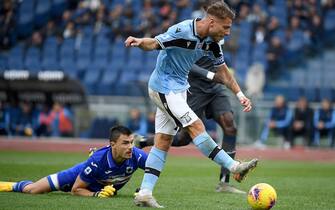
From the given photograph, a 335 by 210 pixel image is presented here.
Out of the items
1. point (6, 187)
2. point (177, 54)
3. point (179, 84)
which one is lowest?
point (6, 187)

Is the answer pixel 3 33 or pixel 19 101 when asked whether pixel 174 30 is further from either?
pixel 3 33

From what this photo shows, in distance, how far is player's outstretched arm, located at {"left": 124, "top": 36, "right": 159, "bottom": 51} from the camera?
7820 mm

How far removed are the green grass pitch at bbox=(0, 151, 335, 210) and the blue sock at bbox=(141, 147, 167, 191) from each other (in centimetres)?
28

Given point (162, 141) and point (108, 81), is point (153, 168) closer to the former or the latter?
point (162, 141)

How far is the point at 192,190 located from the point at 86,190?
2068mm

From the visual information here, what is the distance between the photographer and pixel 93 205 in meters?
8.41

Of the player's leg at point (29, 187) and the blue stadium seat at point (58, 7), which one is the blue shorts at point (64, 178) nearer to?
the player's leg at point (29, 187)

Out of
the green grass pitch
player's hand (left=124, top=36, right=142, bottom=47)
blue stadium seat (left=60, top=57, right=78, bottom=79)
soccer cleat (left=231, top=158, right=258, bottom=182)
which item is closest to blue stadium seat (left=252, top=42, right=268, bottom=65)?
blue stadium seat (left=60, top=57, right=78, bottom=79)

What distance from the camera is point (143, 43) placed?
798 centimetres

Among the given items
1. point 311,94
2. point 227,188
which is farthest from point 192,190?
point 311,94

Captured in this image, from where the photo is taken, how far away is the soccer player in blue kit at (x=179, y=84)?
823 centimetres

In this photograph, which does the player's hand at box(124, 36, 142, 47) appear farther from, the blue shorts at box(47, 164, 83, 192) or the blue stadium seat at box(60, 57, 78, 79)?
the blue stadium seat at box(60, 57, 78, 79)

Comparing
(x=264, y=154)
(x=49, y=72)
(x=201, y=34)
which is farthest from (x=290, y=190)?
(x=49, y=72)

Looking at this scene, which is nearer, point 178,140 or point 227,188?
point 227,188
